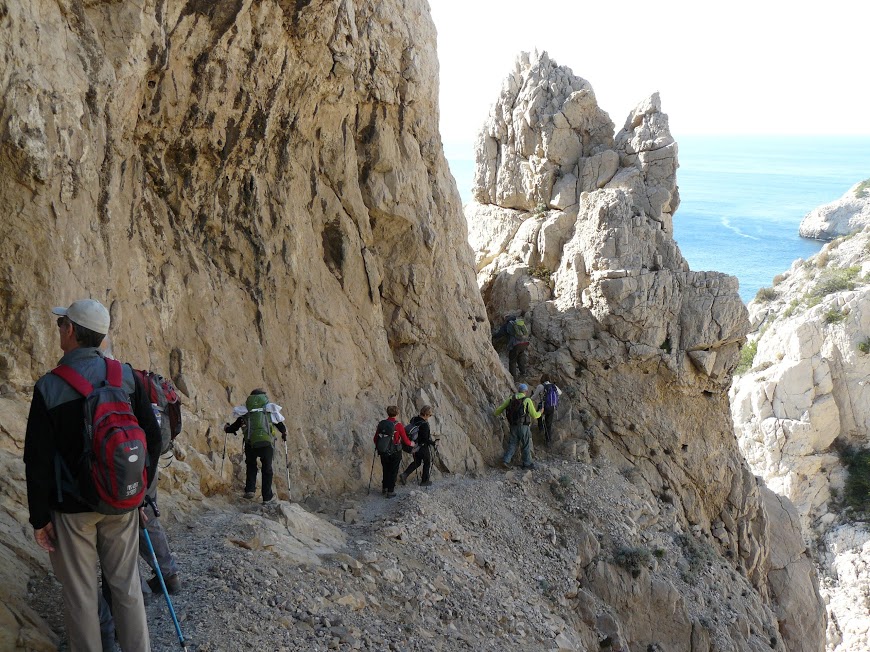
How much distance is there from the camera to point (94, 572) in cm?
482

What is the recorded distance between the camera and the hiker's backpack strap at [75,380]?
14.8 feet

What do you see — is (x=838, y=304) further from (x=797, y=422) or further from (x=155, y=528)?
(x=155, y=528)

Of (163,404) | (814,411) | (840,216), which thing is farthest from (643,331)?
(840,216)

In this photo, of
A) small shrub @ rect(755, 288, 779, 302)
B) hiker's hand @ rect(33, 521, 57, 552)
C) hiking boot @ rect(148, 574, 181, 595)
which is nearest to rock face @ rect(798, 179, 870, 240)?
small shrub @ rect(755, 288, 779, 302)

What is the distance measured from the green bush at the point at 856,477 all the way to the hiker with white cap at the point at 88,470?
4155 cm

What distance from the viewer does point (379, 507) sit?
11891 millimetres

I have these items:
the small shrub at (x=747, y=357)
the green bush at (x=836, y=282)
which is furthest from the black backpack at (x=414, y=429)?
the small shrub at (x=747, y=357)

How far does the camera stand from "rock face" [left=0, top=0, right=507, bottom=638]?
8258 millimetres

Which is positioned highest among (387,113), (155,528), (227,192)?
(387,113)

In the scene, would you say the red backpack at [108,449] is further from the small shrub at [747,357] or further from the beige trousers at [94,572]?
the small shrub at [747,357]

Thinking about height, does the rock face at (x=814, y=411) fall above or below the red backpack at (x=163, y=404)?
below

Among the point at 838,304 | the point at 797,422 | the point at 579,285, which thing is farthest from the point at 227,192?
the point at 838,304

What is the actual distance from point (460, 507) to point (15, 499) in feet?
25.0

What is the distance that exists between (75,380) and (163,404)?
40.5 inches
